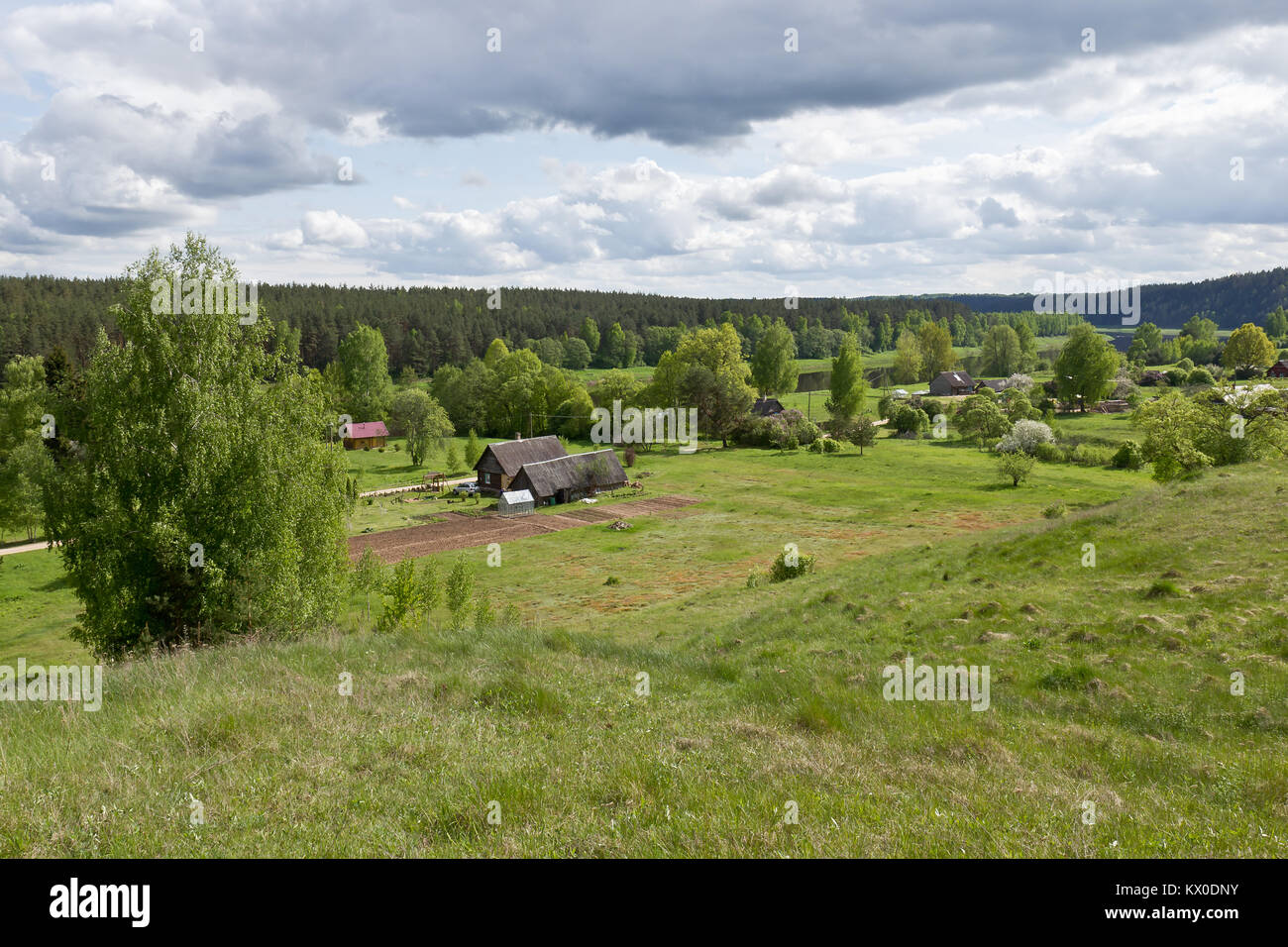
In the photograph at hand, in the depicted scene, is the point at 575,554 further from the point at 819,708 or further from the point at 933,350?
the point at 933,350

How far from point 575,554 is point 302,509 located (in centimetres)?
2473

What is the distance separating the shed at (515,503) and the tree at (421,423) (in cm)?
2109

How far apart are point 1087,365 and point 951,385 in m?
32.0

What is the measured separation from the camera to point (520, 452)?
214 ft

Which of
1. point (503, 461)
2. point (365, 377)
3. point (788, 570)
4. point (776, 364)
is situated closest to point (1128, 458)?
point (788, 570)

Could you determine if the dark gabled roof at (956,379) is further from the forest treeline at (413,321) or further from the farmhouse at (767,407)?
the forest treeline at (413,321)

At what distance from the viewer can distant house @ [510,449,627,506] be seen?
60125mm

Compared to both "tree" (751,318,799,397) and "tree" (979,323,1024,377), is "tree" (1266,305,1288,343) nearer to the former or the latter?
"tree" (979,323,1024,377)

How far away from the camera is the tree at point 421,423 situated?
249ft

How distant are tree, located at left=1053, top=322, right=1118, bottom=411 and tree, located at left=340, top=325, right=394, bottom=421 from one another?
88.0 m

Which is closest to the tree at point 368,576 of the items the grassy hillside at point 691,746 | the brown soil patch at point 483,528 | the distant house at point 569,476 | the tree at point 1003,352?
the grassy hillside at point 691,746

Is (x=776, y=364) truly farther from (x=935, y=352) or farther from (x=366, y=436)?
(x=366, y=436)

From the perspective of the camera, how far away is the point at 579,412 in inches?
3556

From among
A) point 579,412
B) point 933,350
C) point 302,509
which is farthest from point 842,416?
point 302,509
